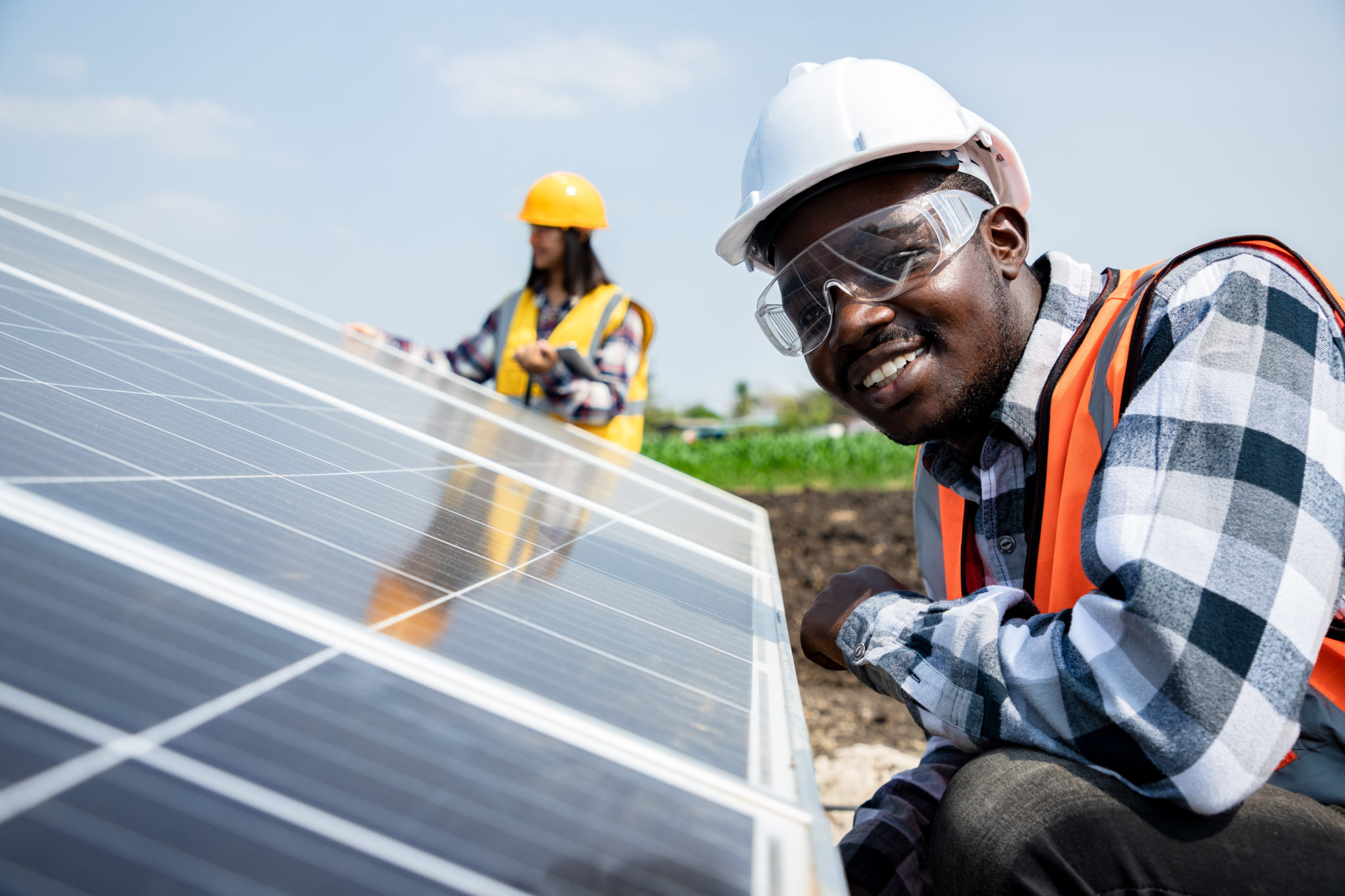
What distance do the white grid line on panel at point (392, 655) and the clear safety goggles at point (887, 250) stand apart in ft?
4.93

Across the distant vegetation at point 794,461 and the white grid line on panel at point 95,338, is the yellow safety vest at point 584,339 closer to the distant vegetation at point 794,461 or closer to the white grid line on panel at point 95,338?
the white grid line on panel at point 95,338

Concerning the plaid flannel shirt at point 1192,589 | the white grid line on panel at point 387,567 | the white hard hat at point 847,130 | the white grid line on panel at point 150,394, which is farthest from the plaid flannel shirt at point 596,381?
the plaid flannel shirt at point 1192,589

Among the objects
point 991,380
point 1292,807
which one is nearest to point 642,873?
point 1292,807

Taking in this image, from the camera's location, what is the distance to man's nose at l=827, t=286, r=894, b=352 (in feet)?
8.07

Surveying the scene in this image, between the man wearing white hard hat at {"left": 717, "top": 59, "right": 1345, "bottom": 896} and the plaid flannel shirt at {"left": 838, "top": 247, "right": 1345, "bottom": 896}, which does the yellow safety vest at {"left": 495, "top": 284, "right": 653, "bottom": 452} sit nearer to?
the man wearing white hard hat at {"left": 717, "top": 59, "right": 1345, "bottom": 896}

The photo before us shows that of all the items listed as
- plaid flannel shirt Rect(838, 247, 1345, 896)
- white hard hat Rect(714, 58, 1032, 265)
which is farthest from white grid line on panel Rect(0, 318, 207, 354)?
plaid flannel shirt Rect(838, 247, 1345, 896)

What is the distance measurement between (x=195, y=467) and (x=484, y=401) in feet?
11.0

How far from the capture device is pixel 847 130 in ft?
8.38

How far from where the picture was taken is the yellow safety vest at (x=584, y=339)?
5.85 meters

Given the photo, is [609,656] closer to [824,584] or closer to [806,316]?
[806,316]

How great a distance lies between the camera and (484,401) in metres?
5.36

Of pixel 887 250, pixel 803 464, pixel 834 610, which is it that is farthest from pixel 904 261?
pixel 803 464

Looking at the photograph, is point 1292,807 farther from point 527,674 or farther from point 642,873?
point 527,674

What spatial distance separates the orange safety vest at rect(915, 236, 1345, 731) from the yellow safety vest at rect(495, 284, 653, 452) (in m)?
3.74
